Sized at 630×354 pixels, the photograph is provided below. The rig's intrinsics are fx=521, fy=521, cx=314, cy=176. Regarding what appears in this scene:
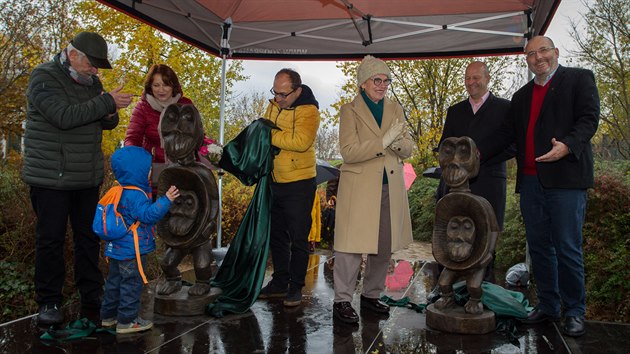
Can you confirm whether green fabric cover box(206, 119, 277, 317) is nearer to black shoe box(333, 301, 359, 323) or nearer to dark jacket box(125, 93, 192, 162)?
dark jacket box(125, 93, 192, 162)

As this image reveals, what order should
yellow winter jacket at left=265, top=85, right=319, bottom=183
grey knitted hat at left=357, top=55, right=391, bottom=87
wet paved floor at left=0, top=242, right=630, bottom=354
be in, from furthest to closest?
1. yellow winter jacket at left=265, top=85, right=319, bottom=183
2. grey knitted hat at left=357, top=55, right=391, bottom=87
3. wet paved floor at left=0, top=242, right=630, bottom=354


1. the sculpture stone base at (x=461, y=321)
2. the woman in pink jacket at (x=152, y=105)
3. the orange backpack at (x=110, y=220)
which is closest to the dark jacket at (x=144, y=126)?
the woman in pink jacket at (x=152, y=105)

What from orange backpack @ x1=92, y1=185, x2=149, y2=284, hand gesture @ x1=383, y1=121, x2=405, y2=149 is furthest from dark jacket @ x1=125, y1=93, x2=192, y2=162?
hand gesture @ x1=383, y1=121, x2=405, y2=149

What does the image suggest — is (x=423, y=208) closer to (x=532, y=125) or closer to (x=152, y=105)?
(x=532, y=125)

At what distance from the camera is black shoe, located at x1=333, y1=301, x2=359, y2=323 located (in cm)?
388

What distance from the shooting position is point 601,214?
5.49 m

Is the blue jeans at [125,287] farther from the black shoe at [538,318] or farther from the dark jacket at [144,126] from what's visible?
the black shoe at [538,318]

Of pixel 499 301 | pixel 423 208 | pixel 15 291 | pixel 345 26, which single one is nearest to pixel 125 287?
pixel 15 291

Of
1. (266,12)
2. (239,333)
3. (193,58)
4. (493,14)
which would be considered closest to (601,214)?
(493,14)

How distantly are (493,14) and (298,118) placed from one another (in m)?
3.21

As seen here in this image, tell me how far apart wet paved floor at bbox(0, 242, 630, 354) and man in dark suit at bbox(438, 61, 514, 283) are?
123 cm

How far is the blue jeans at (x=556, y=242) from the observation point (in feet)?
12.0

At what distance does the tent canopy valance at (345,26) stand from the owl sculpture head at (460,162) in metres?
2.48

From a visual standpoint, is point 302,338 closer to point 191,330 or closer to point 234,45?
point 191,330
